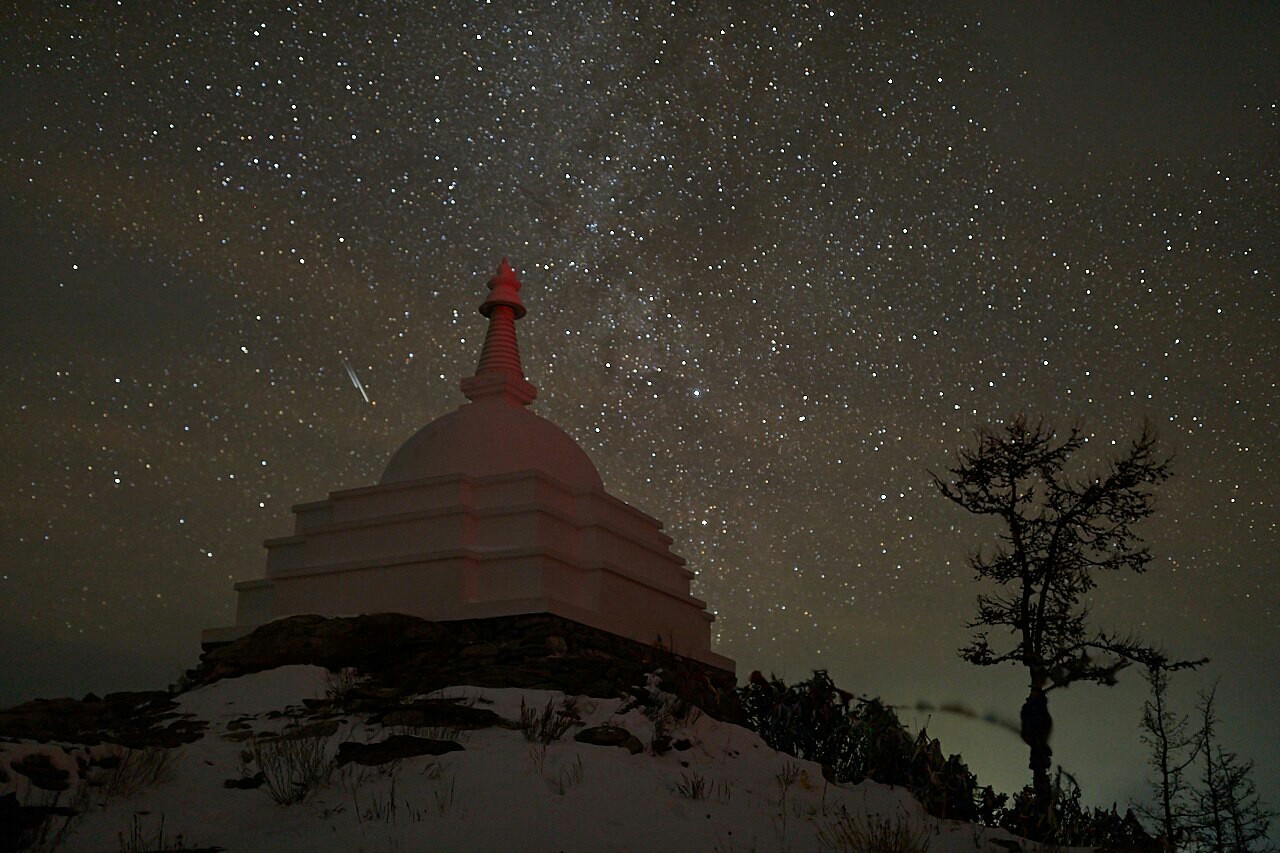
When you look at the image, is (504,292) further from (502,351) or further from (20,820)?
(20,820)

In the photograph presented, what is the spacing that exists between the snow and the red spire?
33.8 ft

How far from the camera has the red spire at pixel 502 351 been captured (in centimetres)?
2077

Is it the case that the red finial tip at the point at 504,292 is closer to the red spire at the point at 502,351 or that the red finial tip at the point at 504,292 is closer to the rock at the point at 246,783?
the red spire at the point at 502,351

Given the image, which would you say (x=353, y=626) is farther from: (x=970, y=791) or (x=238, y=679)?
(x=970, y=791)

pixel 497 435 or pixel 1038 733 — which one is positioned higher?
pixel 497 435

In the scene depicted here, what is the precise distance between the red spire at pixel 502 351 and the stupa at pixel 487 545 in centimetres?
5

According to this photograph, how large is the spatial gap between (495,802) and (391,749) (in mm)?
1523

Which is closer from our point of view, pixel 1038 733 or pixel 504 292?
pixel 1038 733

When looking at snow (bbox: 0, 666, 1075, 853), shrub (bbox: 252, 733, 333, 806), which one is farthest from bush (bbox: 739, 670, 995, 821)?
shrub (bbox: 252, 733, 333, 806)

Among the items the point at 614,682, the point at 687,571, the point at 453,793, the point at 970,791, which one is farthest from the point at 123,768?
the point at 687,571

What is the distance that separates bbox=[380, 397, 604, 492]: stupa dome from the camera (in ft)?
62.3

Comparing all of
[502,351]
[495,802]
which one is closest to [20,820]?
[495,802]

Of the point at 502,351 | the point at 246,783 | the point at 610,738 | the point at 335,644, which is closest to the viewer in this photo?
the point at 246,783

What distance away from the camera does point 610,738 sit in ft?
34.3
